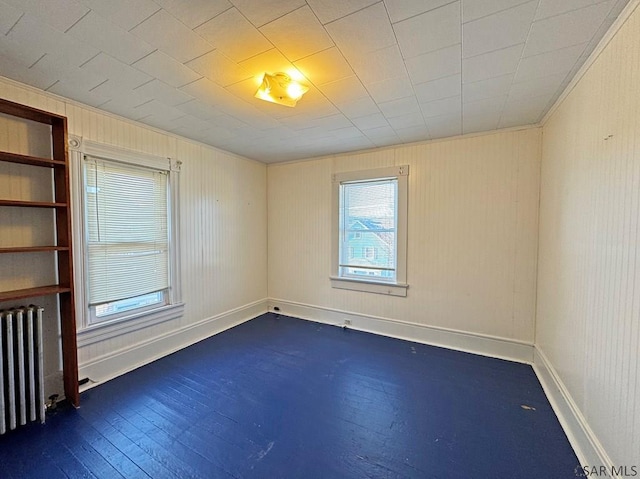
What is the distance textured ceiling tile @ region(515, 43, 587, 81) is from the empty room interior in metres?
0.01

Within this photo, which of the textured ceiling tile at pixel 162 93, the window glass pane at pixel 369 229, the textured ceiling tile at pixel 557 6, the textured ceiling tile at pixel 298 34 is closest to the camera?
the textured ceiling tile at pixel 557 6

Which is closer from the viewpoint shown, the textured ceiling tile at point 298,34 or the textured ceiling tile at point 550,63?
the textured ceiling tile at point 298,34

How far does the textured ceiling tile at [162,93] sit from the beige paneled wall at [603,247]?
2.73m

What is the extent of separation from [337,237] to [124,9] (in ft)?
10.2

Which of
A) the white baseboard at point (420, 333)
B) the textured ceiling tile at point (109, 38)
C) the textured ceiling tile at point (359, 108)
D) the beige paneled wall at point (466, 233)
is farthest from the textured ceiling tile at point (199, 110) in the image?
the white baseboard at point (420, 333)

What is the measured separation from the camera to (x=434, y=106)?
2.39 m

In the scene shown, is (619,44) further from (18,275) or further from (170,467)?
(18,275)

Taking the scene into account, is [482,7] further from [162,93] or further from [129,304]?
[129,304]

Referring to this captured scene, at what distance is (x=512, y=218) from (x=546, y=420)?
185 centimetres

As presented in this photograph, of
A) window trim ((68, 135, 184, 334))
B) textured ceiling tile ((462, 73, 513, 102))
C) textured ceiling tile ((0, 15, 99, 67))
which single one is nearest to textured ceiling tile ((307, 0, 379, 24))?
textured ceiling tile ((462, 73, 513, 102))

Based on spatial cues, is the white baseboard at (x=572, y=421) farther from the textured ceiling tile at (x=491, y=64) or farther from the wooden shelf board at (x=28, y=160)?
the wooden shelf board at (x=28, y=160)

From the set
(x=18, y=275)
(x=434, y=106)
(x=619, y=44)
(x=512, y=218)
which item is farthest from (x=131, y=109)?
(x=512, y=218)

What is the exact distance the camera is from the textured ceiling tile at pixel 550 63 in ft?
5.34

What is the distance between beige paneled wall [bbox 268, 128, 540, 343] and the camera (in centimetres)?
290
